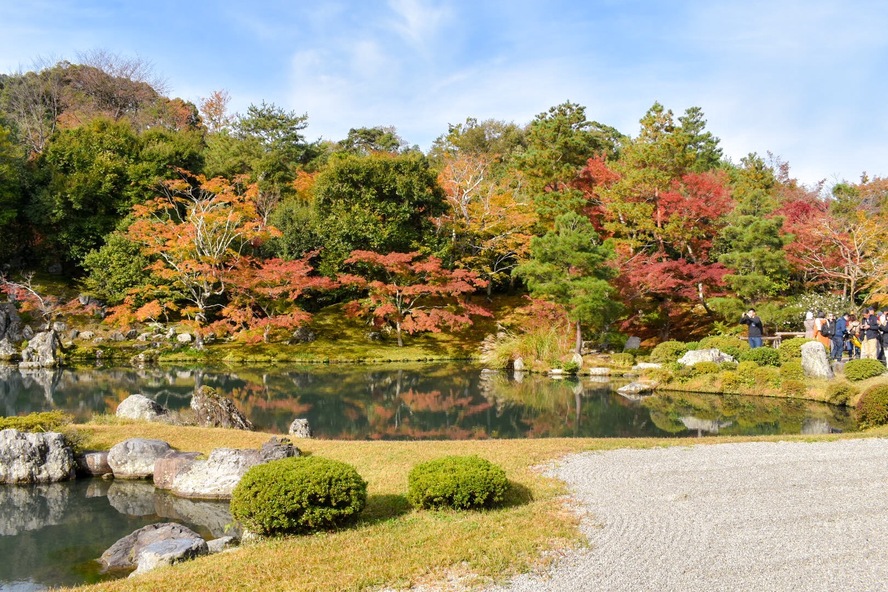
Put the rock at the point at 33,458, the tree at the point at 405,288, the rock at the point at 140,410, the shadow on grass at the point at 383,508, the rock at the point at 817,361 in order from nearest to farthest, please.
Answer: the shadow on grass at the point at 383,508, the rock at the point at 33,458, the rock at the point at 140,410, the rock at the point at 817,361, the tree at the point at 405,288

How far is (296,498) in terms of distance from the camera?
227 inches

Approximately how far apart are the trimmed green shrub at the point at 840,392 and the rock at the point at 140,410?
48.6 feet

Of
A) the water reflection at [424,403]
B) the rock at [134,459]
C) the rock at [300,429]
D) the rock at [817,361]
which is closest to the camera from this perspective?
the rock at [134,459]

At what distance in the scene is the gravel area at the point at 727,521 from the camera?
184 inches

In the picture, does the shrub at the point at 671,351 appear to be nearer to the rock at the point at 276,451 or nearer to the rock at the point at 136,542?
the rock at the point at 276,451

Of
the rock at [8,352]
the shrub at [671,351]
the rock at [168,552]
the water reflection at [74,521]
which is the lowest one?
the water reflection at [74,521]

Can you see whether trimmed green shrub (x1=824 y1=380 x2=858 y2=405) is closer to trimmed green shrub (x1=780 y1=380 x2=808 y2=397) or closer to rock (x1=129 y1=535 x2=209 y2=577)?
trimmed green shrub (x1=780 y1=380 x2=808 y2=397)

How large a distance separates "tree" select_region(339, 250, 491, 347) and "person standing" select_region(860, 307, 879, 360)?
13.0 m

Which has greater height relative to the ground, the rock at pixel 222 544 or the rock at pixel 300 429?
the rock at pixel 300 429

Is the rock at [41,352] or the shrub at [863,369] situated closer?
the shrub at [863,369]

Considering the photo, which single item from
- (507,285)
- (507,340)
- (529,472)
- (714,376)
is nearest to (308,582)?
(529,472)

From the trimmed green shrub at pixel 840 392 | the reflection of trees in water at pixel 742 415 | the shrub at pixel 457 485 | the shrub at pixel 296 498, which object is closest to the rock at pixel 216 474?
the shrub at pixel 296 498

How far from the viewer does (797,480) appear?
7.27 metres

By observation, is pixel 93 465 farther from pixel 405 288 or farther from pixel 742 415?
pixel 405 288
